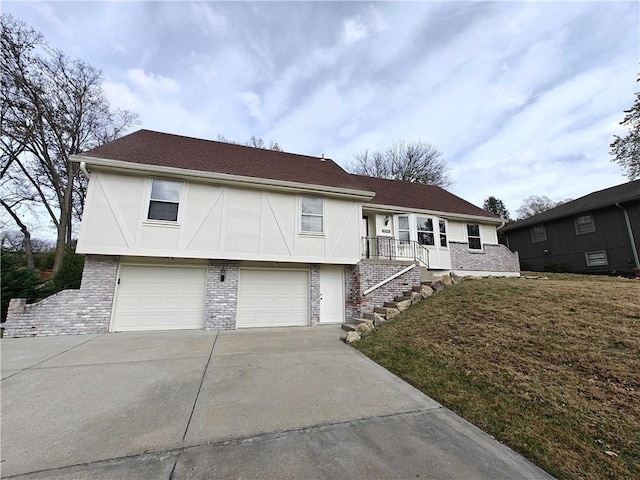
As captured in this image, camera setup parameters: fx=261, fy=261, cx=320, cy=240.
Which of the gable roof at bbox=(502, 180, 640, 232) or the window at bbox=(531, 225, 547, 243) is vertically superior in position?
the gable roof at bbox=(502, 180, 640, 232)

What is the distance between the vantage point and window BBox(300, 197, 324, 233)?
31.1ft

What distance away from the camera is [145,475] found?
210 cm

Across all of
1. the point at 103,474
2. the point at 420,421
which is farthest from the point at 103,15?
the point at 420,421

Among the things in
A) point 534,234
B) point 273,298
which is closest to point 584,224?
point 534,234

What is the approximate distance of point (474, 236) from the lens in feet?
43.2

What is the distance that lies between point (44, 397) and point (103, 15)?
1028cm

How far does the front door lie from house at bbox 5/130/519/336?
0.12ft

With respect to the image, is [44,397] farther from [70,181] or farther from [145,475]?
[70,181]

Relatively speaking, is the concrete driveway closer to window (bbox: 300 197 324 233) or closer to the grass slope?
the grass slope

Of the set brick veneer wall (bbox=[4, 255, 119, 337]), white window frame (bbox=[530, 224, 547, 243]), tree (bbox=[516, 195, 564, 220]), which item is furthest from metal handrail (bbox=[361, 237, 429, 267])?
tree (bbox=[516, 195, 564, 220])

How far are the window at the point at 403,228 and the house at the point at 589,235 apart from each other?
10612 millimetres

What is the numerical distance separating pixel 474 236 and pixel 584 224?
8.03 m

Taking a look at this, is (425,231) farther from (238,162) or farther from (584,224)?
(584,224)

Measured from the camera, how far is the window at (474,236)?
42.8 ft
